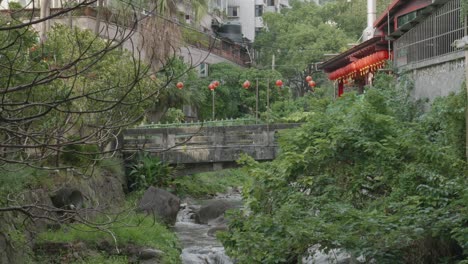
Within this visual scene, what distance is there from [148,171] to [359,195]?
1490cm

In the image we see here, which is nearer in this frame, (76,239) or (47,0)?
(76,239)

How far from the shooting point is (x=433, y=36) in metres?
18.7

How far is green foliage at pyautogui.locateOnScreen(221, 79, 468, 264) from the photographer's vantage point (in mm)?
11219

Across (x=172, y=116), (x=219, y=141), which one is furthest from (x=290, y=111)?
(x=219, y=141)

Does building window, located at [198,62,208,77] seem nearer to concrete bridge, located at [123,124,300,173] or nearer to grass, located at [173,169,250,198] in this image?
grass, located at [173,169,250,198]

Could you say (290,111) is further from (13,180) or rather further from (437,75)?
(13,180)

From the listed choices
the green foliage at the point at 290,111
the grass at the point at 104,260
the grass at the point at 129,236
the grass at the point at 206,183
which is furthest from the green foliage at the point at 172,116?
the grass at the point at 104,260

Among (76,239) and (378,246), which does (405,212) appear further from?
(76,239)

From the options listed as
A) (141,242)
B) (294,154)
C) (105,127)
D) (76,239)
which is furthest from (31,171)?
(105,127)

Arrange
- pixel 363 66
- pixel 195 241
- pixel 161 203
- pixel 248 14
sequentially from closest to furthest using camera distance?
pixel 195 241
pixel 161 203
pixel 363 66
pixel 248 14

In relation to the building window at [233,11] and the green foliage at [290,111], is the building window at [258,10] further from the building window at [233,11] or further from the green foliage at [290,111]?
the green foliage at [290,111]

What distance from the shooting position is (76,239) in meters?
18.2

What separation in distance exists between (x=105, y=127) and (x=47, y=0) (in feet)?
60.1

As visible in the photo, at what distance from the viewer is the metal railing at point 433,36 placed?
1733 cm
